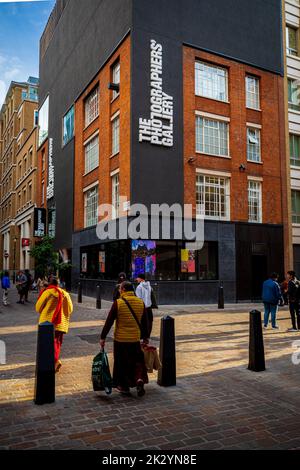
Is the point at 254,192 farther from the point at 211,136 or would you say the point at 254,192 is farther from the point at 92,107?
the point at 92,107

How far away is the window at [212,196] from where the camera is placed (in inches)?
800

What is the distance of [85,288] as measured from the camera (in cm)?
2433

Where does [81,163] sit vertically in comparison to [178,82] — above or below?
below

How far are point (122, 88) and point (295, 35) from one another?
43.7 feet

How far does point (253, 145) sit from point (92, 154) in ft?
33.6

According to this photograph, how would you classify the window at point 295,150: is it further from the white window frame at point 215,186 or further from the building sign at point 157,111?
the building sign at point 157,111

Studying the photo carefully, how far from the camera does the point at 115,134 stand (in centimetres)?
2150

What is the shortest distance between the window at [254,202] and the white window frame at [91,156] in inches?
375

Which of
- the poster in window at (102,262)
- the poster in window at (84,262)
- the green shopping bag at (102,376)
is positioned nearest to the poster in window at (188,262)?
the poster in window at (102,262)

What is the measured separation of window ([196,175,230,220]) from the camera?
20.3 meters

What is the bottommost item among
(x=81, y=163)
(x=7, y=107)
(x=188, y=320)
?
(x=188, y=320)

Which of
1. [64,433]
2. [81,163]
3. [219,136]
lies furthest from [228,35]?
[64,433]

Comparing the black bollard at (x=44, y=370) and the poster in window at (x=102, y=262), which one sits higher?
the poster in window at (x=102, y=262)
